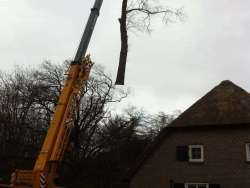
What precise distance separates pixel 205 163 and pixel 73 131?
64.7 feet

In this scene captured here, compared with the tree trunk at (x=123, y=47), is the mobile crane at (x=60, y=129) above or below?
below

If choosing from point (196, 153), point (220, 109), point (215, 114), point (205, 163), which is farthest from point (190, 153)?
point (220, 109)

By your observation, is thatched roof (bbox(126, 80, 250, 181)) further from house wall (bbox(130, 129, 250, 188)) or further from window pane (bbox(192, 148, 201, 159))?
window pane (bbox(192, 148, 201, 159))

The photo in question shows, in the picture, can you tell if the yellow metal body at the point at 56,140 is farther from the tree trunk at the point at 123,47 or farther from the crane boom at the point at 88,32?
the tree trunk at the point at 123,47

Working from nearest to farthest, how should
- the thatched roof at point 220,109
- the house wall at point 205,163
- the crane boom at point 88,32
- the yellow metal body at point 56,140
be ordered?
the yellow metal body at point 56,140
the crane boom at point 88,32
the house wall at point 205,163
the thatched roof at point 220,109

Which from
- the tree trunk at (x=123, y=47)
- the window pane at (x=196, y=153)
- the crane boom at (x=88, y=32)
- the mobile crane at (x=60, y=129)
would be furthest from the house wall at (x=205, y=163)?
the crane boom at (x=88, y=32)

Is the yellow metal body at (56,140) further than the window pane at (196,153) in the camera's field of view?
No

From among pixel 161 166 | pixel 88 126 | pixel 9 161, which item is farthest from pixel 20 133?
pixel 161 166

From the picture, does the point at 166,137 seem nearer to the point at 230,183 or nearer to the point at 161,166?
the point at 161,166


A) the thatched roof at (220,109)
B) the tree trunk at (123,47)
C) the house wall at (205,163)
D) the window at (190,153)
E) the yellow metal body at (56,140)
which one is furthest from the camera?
the window at (190,153)

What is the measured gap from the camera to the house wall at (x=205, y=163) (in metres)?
21.3

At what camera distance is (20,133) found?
40.0m

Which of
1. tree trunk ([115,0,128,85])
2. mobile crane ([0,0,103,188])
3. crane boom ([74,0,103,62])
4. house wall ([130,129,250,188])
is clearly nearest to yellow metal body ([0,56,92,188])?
mobile crane ([0,0,103,188])

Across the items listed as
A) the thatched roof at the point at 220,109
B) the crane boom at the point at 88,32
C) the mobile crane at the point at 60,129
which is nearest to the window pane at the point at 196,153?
the thatched roof at the point at 220,109
